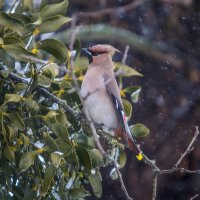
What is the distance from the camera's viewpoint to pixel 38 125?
1.90m

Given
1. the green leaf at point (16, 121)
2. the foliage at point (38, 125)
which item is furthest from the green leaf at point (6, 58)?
the green leaf at point (16, 121)

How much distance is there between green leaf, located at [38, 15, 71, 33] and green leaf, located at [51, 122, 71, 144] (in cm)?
26

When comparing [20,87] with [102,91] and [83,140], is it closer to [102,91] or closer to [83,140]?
[83,140]

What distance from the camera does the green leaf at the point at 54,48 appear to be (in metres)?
1.87

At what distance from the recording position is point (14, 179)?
6.14 ft

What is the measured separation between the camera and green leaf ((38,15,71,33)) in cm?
187

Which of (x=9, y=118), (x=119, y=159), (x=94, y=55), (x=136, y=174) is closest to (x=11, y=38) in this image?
(x=9, y=118)

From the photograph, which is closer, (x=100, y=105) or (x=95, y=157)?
(x=95, y=157)

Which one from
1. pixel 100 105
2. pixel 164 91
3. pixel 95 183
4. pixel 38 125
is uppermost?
pixel 38 125

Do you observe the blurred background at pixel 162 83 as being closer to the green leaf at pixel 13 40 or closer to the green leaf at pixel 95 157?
the green leaf at pixel 95 157

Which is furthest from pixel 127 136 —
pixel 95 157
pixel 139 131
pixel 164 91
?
pixel 164 91

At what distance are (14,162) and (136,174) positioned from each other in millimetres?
1539

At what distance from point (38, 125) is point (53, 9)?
0.30 meters

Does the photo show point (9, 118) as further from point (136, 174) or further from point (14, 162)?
point (136, 174)
